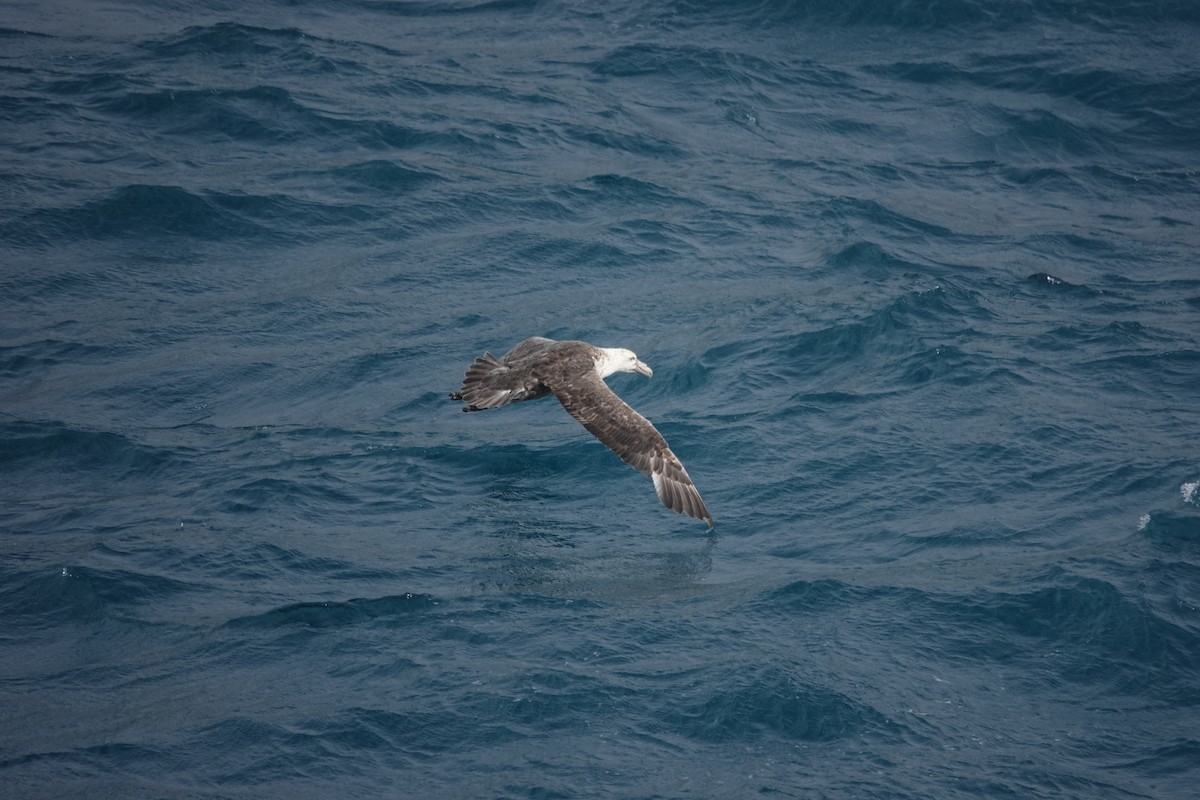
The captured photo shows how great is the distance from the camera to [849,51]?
25.4m

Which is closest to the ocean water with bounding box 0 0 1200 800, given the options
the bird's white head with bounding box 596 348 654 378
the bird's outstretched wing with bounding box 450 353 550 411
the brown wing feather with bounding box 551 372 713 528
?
the brown wing feather with bounding box 551 372 713 528

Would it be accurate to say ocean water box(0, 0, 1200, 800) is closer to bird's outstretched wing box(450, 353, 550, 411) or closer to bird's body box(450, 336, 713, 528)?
bird's body box(450, 336, 713, 528)

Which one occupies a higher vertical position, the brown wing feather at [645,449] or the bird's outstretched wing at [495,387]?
the bird's outstretched wing at [495,387]

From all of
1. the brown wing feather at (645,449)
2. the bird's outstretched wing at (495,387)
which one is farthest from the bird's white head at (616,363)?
the brown wing feather at (645,449)

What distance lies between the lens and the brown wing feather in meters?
13.8

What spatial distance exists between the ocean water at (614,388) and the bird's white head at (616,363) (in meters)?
0.89

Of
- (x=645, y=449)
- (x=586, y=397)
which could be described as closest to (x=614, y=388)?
(x=586, y=397)

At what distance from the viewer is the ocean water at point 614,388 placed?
36.8 ft

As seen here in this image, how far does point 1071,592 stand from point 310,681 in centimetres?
715

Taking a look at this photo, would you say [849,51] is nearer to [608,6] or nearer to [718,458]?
[608,6]

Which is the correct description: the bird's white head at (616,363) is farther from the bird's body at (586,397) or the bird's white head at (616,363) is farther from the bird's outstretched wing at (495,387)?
the bird's outstretched wing at (495,387)

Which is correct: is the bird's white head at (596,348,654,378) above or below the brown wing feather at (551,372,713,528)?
above

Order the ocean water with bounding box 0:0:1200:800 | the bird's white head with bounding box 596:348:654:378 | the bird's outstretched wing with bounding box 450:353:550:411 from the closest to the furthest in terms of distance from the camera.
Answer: the ocean water with bounding box 0:0:1200:800, the bird's outstretched wing with bounding box 450:353:550:411, the bird's white head with bounding box 596:348:654:378

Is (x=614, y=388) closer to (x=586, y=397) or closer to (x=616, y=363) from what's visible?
(x=616, y=363)
